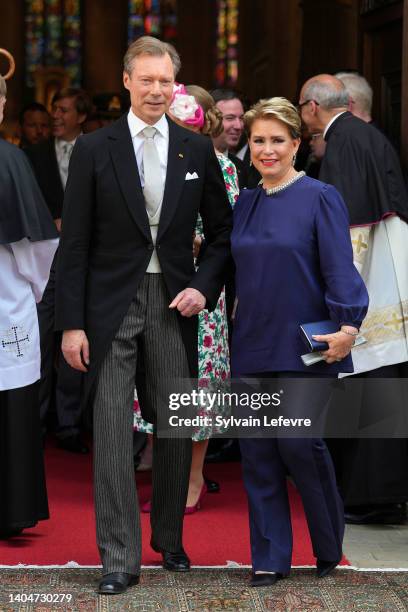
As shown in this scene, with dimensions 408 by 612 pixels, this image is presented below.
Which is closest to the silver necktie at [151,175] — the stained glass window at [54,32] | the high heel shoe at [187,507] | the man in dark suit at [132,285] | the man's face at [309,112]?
the man in dark suit at [132,285]

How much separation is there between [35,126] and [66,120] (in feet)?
8.47

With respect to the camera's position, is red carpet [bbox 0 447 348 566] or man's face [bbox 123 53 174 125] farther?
red carpet [bbox 0 447 348 566]

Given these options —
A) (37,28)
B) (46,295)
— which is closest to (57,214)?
(46,295)

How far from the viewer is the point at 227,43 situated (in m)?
26.8

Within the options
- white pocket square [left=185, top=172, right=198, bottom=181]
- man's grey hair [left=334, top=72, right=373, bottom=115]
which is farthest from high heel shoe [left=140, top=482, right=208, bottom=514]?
man's grey hair [left=334, top=72, right=373, bottom=115]

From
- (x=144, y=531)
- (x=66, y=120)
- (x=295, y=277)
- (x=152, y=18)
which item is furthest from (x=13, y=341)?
(x=152, y=18)

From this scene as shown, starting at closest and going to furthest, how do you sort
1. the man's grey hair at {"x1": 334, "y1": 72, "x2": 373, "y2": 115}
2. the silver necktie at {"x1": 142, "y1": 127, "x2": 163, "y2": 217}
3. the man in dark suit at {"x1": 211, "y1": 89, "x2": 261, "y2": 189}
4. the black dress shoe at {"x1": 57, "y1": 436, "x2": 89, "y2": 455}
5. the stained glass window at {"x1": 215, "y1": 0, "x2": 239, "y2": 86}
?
the silver necktie at {"x1": 142, "y1": 127, "x2": 163, "y2": 217} < the man's grey hair at {"x1": 334, "y1": 72, "x2": 373, "y2": 115} < the man in dark suit at {"x1": 211, "y1": 89, "x2": 261, "y2": 189} < the black dress shoe at {"x1": 57, "y1": 436, "x2": 89, "y2": 455} < the stained glass window at {"x1": 215, "y1": 0, "x2": 239, "y2": 86}

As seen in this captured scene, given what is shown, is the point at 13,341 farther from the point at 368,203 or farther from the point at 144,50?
the point at 368,203

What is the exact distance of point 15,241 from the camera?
18.3 feet

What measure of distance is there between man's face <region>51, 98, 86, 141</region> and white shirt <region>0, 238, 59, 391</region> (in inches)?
123

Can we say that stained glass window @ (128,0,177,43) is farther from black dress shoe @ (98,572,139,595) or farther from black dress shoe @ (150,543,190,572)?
black dress shoe @ (98,572,139,595)

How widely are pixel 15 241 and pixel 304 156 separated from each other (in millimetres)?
3251

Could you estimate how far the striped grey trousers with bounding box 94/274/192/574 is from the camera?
5.00 metres

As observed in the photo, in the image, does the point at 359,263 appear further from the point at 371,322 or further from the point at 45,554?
the point at 45,554
